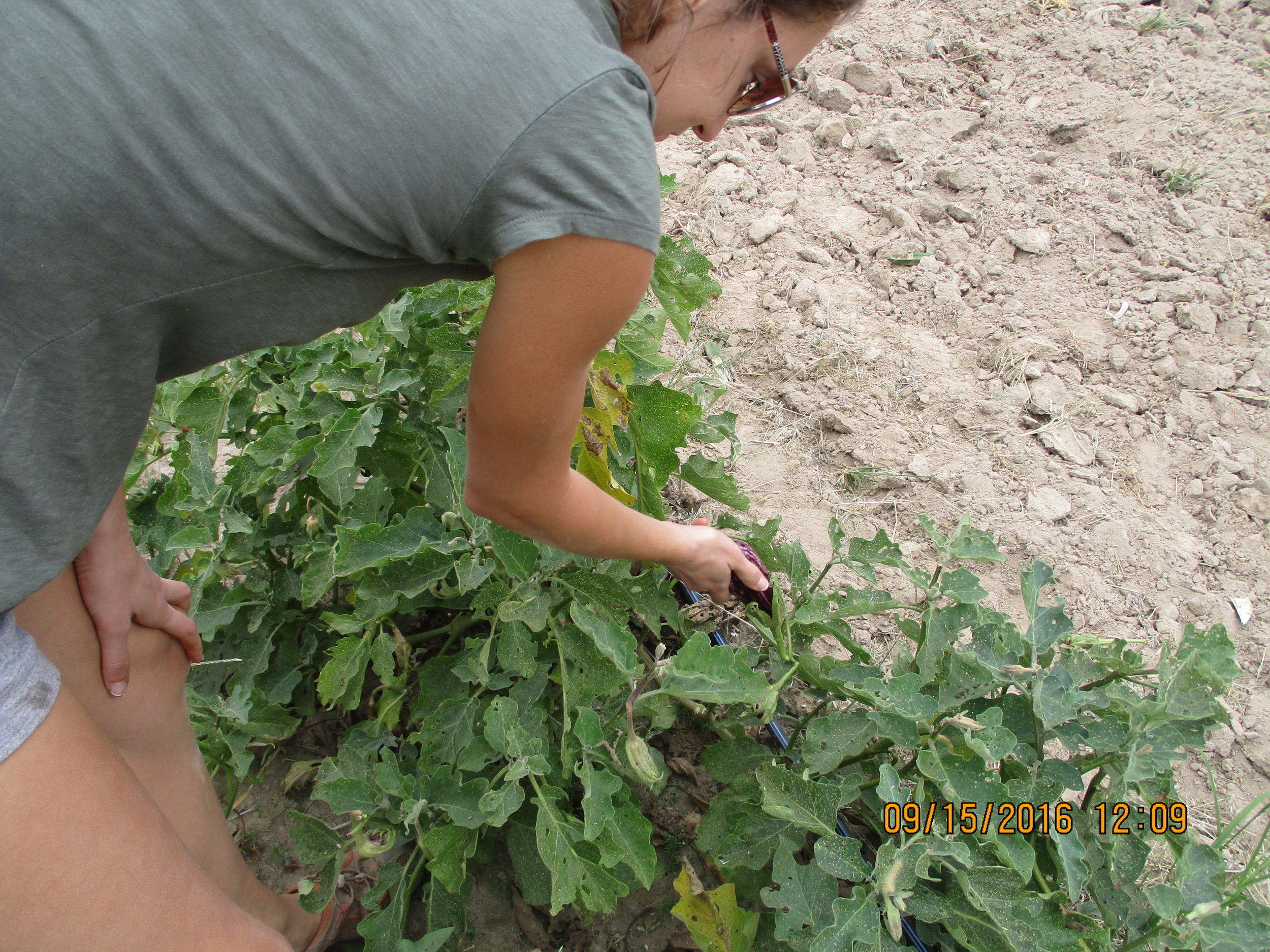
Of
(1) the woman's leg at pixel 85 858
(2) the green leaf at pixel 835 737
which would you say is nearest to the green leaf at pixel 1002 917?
(2) the green leaf at pixel 835 737

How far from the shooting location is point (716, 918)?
5.33ft

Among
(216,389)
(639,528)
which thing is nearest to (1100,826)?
(639,528)

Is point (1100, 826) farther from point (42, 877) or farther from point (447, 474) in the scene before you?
point (42, 877)

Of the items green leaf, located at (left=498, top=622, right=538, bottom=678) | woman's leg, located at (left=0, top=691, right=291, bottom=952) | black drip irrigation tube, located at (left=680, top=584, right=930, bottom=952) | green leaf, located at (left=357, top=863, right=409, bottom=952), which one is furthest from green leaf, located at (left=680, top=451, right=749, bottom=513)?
woman's leg, located at (left=0, top=691, right=291, bottom=952)

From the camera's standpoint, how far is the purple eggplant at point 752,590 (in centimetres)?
184

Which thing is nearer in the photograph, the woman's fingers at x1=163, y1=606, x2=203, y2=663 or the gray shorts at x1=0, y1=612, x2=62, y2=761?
the gray shorts at x1=0, y1=612, x2=62, y2=761

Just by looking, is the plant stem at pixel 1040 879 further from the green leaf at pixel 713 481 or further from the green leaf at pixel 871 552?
Answer: the green leaf at pixel 713 481

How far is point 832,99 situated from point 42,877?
14.0 ft

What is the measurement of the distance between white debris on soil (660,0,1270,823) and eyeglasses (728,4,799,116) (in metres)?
1.61

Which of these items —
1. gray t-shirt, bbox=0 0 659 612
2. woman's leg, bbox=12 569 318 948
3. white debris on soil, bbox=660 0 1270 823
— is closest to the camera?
gray t-shirt, bbox=0 0 659 612

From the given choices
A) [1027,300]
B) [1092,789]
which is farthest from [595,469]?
[1027,300]

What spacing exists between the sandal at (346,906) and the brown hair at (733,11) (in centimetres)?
172

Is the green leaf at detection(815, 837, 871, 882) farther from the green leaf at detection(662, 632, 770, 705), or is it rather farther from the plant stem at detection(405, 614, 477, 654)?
the plant stem at detection(405, 614, 477, 654)

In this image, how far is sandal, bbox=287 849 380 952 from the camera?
6.00ft
